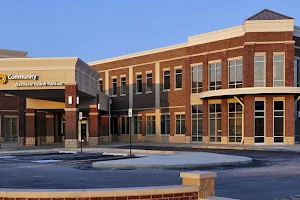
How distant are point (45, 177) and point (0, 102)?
4646 centimetres

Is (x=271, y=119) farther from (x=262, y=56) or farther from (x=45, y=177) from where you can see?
(x=45, y=177)

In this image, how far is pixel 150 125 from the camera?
51344mm

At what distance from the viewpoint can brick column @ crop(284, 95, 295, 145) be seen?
3766 cm

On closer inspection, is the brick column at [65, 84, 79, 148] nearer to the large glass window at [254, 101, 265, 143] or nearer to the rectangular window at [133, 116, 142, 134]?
the large glass window at [254, 101, 265, 143]

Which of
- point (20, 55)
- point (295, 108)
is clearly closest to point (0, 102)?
point (20, 55)

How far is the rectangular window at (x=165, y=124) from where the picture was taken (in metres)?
48.8

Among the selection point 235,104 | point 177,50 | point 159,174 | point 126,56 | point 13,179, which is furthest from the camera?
point 126,56

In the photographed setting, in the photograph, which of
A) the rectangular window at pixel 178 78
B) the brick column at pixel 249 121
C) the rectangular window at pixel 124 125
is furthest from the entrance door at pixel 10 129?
the brick column at pixel 249 121

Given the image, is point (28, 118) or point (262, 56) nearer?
point (262, 56)

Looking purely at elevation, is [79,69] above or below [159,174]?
above

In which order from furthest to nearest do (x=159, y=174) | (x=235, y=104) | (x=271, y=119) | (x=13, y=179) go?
(x=235, y=104) < (x=271, y=119) < (x=159, y=174) < (x=13, y=179)

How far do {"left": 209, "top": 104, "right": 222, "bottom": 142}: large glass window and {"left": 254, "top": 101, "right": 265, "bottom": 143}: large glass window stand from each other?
14.0 ft

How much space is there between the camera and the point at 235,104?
4044 centimetres

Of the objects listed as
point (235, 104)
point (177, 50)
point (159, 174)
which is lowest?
point (159, 174)
